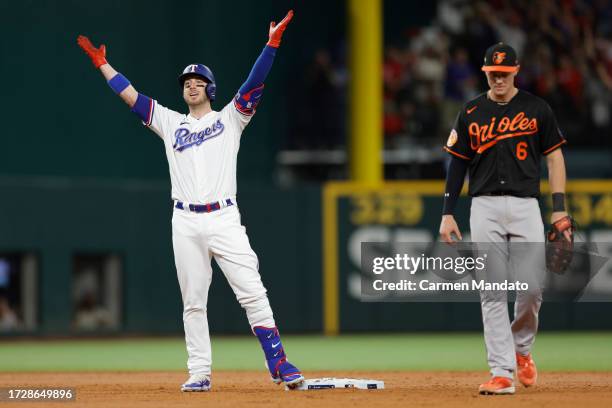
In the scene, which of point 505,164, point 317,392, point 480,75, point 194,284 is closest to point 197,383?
point 194,284

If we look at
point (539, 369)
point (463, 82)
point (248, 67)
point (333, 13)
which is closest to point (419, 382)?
point (539, 369)

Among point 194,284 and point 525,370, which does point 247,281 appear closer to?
point 194,284

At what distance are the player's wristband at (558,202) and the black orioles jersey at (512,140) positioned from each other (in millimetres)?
118

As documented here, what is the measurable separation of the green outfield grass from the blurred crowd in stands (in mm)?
2984

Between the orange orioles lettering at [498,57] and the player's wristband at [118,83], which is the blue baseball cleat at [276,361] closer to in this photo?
the player's wristband at [118,83]

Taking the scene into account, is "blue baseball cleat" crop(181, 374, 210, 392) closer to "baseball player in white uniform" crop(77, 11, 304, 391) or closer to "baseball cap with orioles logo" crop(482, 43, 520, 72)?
"baseball player in white uniform" crop(77, 11, 304, 391)

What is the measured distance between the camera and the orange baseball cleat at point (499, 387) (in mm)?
6699

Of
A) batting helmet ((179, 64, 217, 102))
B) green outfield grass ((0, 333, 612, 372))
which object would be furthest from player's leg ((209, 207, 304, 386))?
green outfield grass ((0, 333, 612, 372))

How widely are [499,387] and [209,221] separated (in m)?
1.95

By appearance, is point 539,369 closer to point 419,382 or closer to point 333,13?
point 419,382

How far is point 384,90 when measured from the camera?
1678 cm

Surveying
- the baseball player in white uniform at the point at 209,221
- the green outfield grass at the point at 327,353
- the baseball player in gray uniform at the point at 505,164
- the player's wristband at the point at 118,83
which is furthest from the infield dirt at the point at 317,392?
the player's wristband at the point at 118,83

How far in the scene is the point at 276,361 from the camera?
7117mm

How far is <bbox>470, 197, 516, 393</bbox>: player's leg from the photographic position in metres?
6.73
